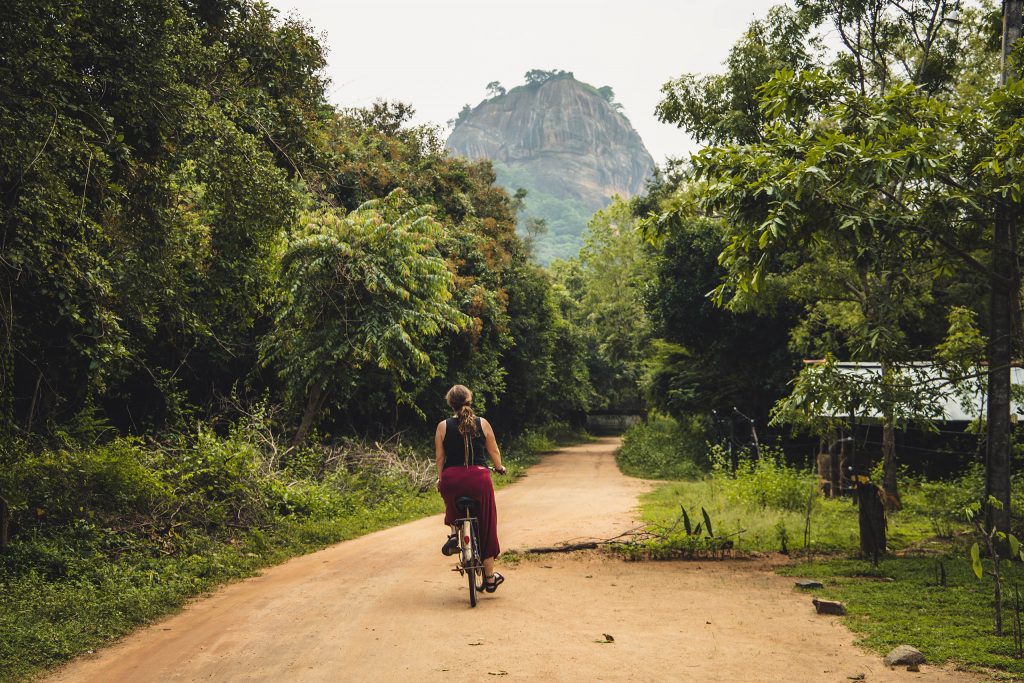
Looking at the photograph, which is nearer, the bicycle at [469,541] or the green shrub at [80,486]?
the bicycle at [469,541]

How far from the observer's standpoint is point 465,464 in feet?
23.6

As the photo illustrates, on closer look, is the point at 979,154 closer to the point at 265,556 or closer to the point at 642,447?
the point at 265,556

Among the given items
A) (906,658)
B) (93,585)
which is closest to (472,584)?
(906,658)

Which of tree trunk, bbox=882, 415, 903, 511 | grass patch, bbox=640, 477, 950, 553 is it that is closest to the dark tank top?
grass patch, bbox=640, 477, 950, 553

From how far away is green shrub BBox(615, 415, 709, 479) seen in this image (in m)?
25.7

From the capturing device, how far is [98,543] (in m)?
8.56

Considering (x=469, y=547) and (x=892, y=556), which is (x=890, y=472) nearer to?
(x=892, y=556)

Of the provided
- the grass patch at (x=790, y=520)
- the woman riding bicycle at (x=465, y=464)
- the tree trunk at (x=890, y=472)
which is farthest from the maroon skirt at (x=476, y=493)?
the tree trunk at (x=890, y=472)

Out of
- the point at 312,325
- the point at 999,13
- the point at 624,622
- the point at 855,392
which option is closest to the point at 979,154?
the point at 855,392

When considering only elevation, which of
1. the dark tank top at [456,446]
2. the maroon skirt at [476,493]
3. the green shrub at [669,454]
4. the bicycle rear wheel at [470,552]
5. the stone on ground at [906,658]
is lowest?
the green shrub at [669,454]

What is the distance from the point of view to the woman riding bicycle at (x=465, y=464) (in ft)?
23.4

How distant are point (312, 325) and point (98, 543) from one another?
8.24 meters

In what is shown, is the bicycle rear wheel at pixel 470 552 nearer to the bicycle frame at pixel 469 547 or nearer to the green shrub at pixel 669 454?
the bicycle frame at pixel 469 547

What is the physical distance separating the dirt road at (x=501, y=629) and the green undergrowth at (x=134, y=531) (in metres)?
0.35
